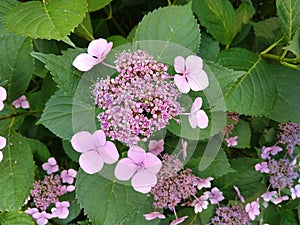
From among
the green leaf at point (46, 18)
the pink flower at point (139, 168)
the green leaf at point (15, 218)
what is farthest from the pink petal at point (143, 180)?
the green leaf at point (15, 218)

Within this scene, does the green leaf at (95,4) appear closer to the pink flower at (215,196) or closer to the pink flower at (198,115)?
the pink flower at (198,115)

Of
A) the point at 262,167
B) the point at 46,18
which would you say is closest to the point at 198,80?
the point at 46,18

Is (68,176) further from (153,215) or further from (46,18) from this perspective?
(46,18)

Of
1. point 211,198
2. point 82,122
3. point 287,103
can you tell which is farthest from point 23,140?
point 287,103

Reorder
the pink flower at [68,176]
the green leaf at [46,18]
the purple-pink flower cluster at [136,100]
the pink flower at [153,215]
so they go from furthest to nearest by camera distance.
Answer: the pink flower at [68,176]
the pink flower at [153,215]
the green leaf at [46,18]
the purple-pink flower cluster at [136,100]

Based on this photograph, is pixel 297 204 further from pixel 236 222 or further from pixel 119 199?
pixel 119 199
